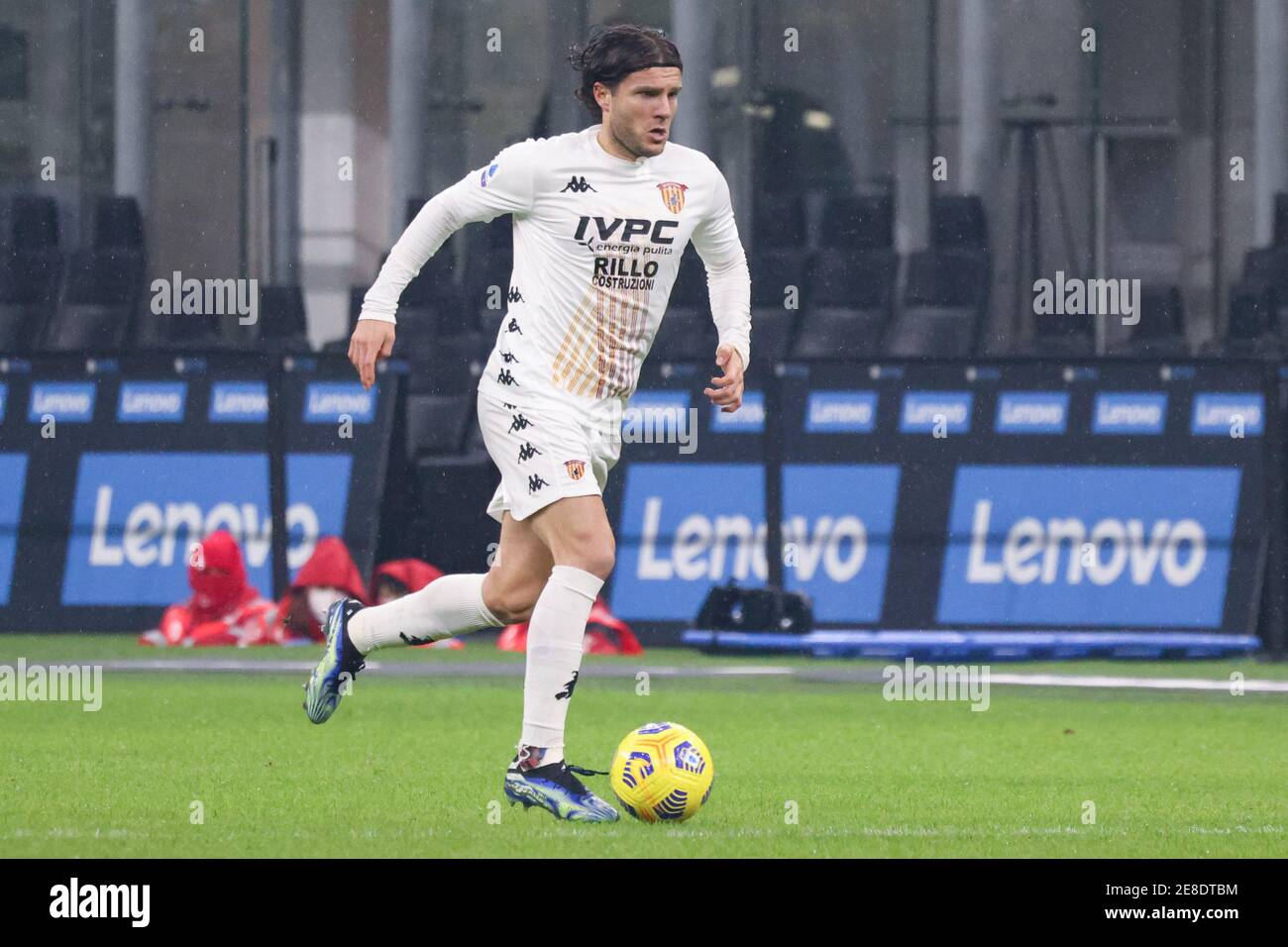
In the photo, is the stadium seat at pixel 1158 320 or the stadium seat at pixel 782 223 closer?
the stadium seat at pixel 1158 320

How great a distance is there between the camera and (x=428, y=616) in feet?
21.5

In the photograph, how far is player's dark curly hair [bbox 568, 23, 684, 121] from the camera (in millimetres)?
6172

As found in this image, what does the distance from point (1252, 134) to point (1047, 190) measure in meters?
1.98

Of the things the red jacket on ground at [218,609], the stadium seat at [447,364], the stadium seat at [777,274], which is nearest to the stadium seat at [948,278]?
the stadium seat at [777,274]

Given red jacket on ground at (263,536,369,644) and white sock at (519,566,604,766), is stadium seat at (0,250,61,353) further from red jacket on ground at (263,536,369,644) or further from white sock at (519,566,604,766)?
white sock at (519,566,604,766)

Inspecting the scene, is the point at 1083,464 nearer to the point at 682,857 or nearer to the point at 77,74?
the point at 682,857

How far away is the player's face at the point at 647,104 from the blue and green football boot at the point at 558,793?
1.73 m

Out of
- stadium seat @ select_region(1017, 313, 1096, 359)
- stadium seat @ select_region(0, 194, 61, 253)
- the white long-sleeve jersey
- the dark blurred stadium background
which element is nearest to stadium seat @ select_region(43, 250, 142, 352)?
the dark blurred stadium background

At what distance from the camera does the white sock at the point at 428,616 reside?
6.46m

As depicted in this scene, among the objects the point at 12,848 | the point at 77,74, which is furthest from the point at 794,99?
the point at 12,848

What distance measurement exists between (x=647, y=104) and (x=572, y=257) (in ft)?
1.53

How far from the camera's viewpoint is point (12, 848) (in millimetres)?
5359

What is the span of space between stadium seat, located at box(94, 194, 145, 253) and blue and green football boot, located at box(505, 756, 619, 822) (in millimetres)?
13928

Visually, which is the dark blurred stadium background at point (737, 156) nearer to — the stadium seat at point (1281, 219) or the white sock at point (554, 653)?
the stadium seat at point (1281, 219)
